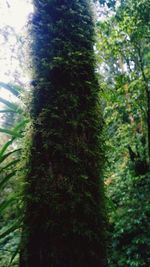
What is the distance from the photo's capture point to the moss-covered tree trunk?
1056 mm

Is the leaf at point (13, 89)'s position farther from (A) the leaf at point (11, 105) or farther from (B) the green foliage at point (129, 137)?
(B) the green foliage at point (129, 137)

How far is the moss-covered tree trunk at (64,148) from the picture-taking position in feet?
3.46

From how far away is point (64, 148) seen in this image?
1168 millimetres

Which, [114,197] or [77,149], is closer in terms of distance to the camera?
[77,149]

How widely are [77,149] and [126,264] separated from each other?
4.44 m

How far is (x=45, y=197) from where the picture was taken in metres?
1.10

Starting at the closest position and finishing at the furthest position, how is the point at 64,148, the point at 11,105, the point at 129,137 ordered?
the point at 64,148 < the point at 11,105 < the point at 129,137

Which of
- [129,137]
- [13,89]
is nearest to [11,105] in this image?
[13,89]

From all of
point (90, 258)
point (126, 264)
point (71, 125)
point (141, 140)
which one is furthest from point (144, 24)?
point (90, 258)

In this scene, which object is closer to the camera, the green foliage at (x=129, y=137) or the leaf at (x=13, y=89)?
the leaf at (x=13, y=89)

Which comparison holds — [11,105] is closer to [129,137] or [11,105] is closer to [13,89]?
[13,89]

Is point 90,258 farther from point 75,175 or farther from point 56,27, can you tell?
point 56,27

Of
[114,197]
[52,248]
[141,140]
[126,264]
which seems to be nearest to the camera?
[52,248]

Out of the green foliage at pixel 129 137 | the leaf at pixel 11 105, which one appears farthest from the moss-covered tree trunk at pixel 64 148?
the green foliage at pixel 129 137
